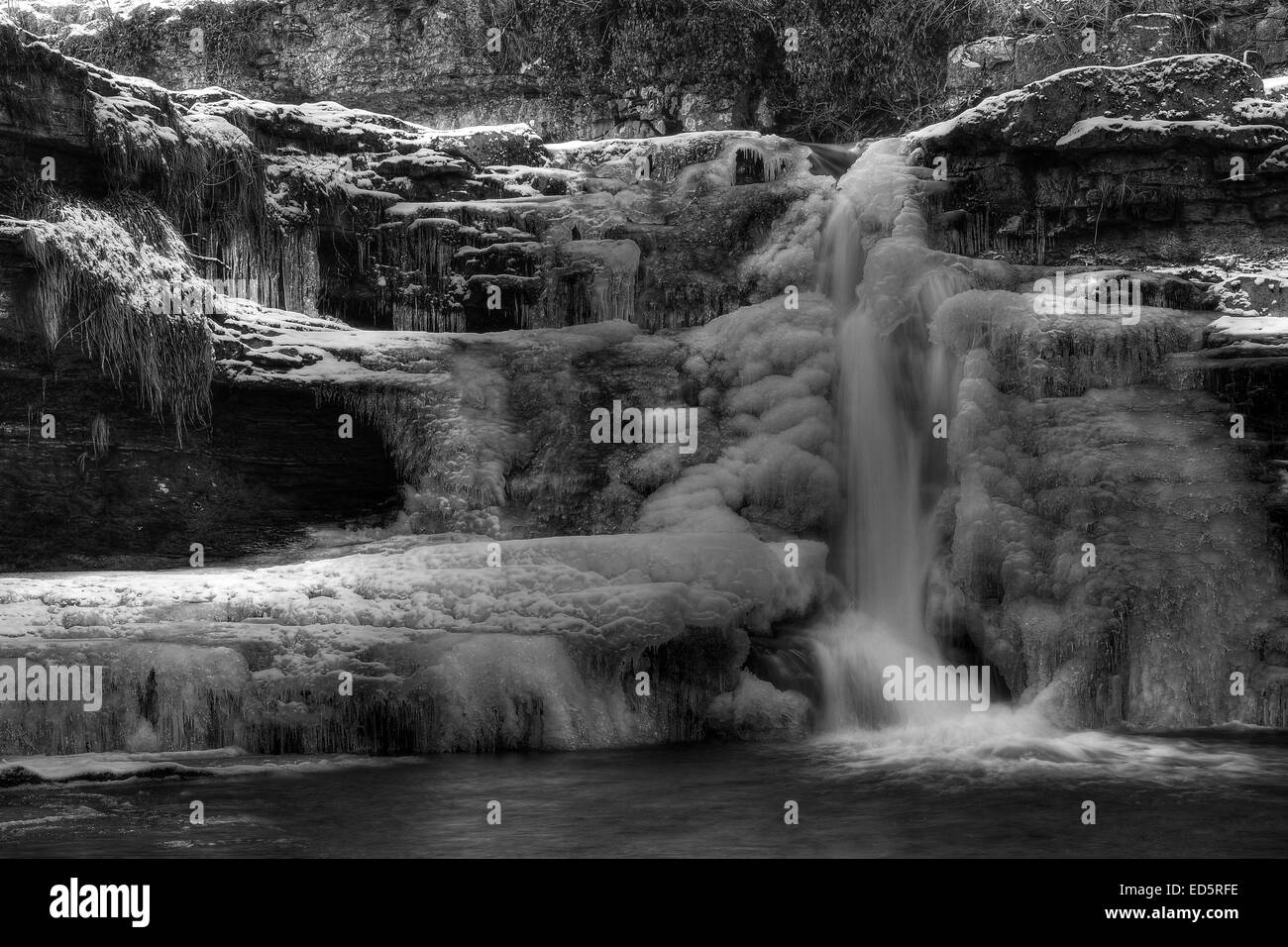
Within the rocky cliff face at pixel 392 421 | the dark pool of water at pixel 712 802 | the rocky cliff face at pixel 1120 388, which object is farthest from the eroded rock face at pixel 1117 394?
the rocky cliff face at pixel 392 421

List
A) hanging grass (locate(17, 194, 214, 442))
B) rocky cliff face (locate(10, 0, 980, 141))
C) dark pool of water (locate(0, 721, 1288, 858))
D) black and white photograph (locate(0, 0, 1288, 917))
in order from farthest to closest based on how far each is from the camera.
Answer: rocky cliff face (locate(10, 0, 980, 141)), hanging grass (locate(17, 194, 214, 442)), black and white photograph (locate(0, 0, 1288, 917)), dark pool of water (locate(0, 721, 1288, 858))

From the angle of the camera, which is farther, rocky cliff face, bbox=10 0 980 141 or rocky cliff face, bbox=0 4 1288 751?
rocky cliff face, bbox=10 0 980 141

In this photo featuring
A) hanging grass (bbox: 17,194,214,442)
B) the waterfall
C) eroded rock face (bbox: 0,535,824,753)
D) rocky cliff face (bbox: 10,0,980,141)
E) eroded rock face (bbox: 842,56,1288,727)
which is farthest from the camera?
rocky cliff face (bbox: 10,0,980,141)

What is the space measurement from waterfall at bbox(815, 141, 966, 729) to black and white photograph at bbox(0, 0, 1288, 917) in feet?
0.14

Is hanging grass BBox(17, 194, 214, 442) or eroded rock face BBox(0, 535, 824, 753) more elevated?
hanging grass BBox(17, 194, 214, 442)

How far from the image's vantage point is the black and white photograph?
6629 millimetres

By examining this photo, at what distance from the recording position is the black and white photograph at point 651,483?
6.63 meters

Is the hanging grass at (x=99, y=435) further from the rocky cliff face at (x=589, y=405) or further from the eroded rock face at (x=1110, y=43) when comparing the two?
the eroded rock face at (x=1110, y=43)

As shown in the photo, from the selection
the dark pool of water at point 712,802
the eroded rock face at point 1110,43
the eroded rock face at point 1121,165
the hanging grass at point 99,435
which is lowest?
the dark pool of water at point 712,802

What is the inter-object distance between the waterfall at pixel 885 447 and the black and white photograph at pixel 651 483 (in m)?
0.04

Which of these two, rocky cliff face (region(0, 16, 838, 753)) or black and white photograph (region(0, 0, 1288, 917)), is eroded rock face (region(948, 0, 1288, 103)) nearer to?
black and white photograph (region(0, 0, 1288, 917))

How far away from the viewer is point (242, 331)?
35.7ft

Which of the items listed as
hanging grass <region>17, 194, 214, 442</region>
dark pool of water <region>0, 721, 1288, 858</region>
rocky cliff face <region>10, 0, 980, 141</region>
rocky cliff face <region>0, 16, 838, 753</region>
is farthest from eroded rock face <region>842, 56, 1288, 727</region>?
hanging grass <region>17, 194, 214, 442</region>

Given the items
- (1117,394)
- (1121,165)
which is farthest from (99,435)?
(1121,165)
